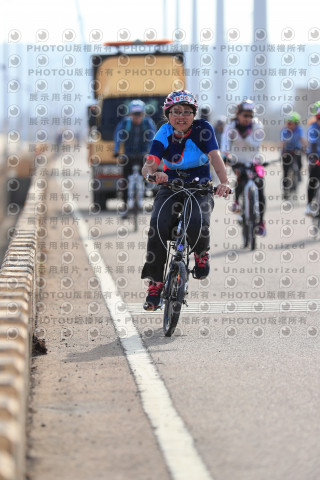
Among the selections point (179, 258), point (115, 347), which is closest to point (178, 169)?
point (179, 258)

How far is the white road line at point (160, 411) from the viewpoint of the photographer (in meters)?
5.52

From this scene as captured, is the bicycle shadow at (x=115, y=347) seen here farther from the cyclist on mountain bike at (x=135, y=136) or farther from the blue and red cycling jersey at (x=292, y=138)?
the blue and red cycling jersey at (x=292, y=138)

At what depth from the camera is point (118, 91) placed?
2597 centimetres

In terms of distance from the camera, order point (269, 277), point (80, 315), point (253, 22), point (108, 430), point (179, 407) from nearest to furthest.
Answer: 1. point (108, 430)
2. point (179, 407)
3. point (80, 315)
4. point (269, 277)
5. point (253, 22)

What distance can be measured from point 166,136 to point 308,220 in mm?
12153

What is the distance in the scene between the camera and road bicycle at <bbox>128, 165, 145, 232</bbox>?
19.7m

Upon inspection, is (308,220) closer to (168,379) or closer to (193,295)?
(193,295)

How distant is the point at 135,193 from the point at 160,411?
44.2 feet

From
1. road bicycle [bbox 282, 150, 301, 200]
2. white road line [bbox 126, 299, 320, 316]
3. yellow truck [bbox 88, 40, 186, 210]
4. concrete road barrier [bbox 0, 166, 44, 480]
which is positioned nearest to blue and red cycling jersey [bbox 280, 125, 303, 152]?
road bicycle [bbox 282, 150, 301, 200]

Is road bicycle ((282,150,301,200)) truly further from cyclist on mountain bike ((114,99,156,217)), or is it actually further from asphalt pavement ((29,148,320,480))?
asphalt pavement ((29,148,320,480))

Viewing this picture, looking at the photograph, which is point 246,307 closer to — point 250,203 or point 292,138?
point 250,203

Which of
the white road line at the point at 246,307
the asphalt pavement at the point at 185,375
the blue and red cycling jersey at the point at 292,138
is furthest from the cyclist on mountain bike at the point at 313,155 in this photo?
the blue and red cycling jersey at the point at 292,138

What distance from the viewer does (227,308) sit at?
11062 mm

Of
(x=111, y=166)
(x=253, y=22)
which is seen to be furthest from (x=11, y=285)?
(x=253, y=22)
